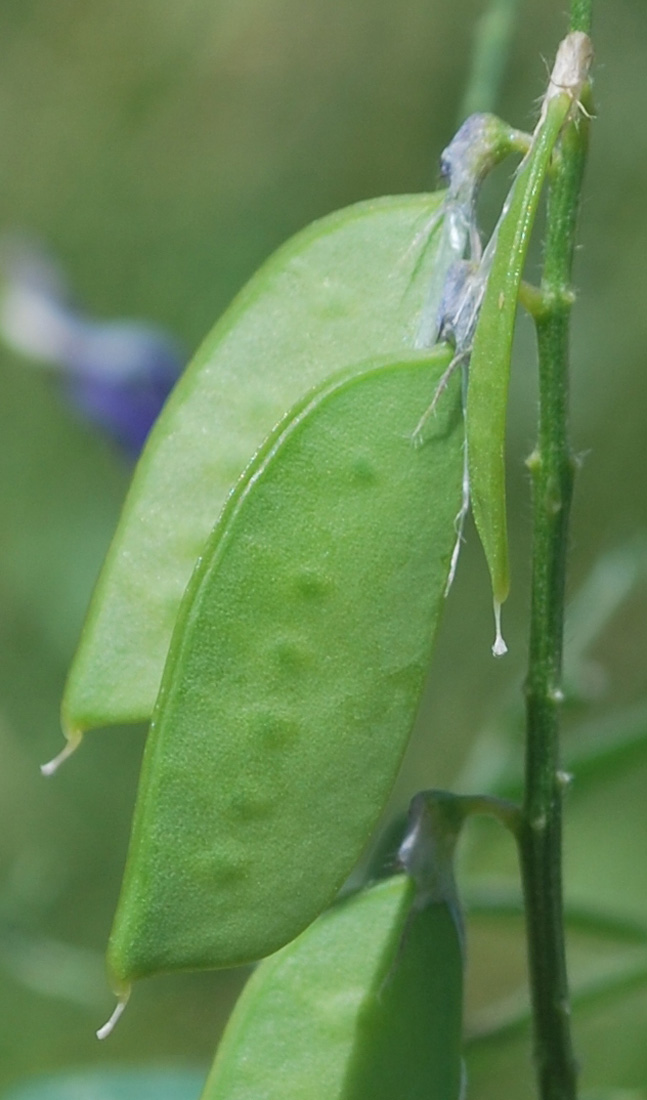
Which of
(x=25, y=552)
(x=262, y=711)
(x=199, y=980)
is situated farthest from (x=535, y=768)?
(x=25, y=552)

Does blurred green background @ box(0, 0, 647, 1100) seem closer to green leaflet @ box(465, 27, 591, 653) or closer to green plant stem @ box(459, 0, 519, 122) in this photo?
green plant stem @ box(459, 0, 519, 122)

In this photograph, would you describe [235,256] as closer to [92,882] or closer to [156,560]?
[92,882]

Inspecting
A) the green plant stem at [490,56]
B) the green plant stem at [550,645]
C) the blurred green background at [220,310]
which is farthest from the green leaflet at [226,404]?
the blurred green background at [220,310]

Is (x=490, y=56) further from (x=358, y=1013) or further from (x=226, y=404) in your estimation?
(x=358, y=1013)

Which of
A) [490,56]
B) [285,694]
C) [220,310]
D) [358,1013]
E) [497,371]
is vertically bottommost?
[358,1013]

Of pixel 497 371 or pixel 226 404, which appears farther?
pixel 226 404

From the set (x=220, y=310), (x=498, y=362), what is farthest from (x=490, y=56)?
(x=220, y=310)

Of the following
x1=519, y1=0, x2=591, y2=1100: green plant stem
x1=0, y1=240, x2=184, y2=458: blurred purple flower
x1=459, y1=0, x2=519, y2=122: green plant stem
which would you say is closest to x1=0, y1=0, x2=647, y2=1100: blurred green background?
x1=0, y1=240, x2=184, y2=458: blurred purple flower
